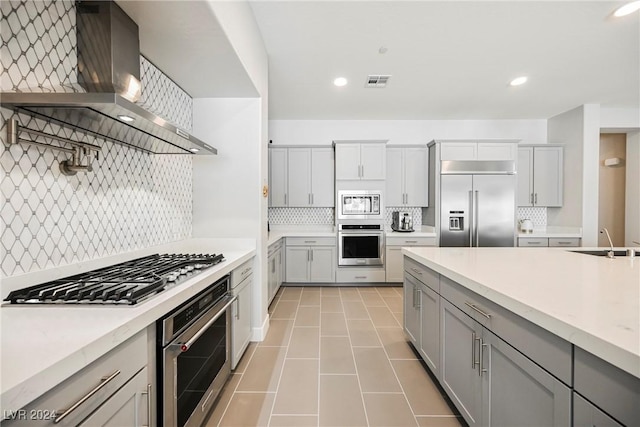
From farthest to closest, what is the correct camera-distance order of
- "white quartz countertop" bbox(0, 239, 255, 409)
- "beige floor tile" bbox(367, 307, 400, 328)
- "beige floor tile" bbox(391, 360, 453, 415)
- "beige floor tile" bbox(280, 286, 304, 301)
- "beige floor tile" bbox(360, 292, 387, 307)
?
1. "beige floor tile" bbox(280, 286, 304, 301)
2. "beige floor tile" bbox(360, 292, 387, 307)
3. "beige floor tile" bbox(367, 307, 400, 328)
4. "beige floor tile" bbox(391, 360, 453, 415)
5. "white quartz countertop" bbox(0, 239, 255, 409)

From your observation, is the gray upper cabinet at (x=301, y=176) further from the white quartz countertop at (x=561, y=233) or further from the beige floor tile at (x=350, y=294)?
the white quartz countertop at (x=561, y=233)

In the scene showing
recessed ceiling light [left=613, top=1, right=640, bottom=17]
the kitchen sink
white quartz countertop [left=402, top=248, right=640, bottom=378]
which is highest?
recessed ceiling light [left=613, top=1, right=640, bottom=17]

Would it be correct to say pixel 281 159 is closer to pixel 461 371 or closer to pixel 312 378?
pixel 312 378

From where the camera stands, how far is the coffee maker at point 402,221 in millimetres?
4625

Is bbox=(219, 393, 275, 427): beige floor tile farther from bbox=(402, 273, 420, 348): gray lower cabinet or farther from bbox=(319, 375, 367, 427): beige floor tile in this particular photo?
bbox=(402, 273, 420, 348): gray lower cabinet

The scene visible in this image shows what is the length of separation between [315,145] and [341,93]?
3.38ft

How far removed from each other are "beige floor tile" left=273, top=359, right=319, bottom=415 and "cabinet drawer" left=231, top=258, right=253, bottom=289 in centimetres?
77

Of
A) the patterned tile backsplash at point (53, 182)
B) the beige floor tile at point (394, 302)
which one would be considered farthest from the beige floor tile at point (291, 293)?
the patterned tile backsplash at point (53, 182)

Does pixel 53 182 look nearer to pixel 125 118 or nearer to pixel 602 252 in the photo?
pixel 125 118

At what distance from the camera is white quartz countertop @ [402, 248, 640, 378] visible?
73 cm

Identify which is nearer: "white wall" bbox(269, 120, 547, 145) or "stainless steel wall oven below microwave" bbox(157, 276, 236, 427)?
"stainless steel wall oven below microwave" bbox(157, 276, 236, 427)

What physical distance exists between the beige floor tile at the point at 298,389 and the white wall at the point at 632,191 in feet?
19.1

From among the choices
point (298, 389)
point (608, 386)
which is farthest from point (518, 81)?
point (298, 389)

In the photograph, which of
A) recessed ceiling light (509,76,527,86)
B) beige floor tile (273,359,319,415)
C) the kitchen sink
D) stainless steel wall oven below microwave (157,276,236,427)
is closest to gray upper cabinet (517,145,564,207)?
recessed ceiling light (509,76,527,86)
